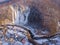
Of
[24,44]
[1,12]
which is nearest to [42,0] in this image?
[1,12]

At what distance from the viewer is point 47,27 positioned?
1619mm

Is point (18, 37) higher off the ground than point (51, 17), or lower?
lower

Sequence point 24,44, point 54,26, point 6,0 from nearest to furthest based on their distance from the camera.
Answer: point 24,44 → point 54,26 → point 6,0

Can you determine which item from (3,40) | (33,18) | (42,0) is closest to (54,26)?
(33,18)

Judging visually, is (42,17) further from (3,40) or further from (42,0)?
(3,40)

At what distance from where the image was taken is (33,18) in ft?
5.43

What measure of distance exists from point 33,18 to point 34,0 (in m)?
0.20

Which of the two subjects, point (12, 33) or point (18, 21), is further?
point (18, 21)

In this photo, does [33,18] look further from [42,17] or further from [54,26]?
[54,26]

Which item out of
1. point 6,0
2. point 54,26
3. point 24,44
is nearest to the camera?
point 24,44

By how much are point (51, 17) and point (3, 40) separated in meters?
0.49

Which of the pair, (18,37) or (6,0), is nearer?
(18,37)

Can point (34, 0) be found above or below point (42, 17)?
above

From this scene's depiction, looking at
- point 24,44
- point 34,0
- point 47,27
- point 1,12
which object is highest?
point 34,0
